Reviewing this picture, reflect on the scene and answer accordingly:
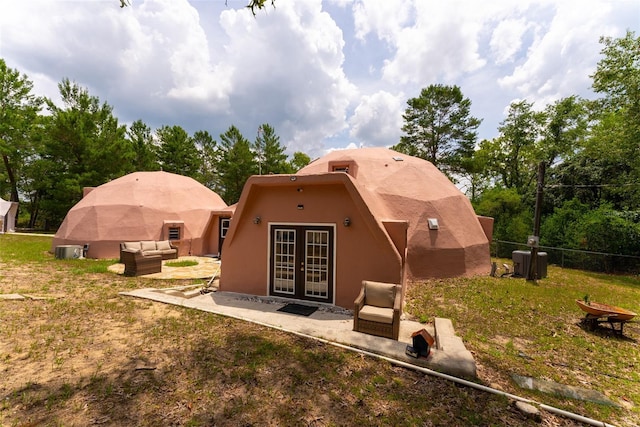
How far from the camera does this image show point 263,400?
11.9 feet

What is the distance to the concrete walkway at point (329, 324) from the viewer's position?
464cm

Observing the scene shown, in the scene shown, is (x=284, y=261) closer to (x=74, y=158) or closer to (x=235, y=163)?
(x=235, y=163)

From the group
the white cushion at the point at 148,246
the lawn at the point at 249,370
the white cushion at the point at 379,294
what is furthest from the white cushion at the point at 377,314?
the white cushion at the point at 148,246

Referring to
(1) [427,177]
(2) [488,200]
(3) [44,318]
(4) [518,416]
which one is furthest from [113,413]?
(2) [488,200]

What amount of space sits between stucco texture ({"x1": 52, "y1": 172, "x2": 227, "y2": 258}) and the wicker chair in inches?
529

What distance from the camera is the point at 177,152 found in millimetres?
32500

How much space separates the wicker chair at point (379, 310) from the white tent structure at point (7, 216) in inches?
1325

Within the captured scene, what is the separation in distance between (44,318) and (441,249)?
41.1 ft

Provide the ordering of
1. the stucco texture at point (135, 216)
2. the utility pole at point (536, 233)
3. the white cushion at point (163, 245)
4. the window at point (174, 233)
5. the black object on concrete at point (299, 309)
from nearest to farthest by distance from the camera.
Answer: the black object on concrete at point (299, 309)
the utility pole at point (536, 233)
the white cushion at point (163, 245)
the stucco texture at point (135, 216)
the window at point (174, 233)

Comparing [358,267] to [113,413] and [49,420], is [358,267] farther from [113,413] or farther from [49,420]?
[49,420]

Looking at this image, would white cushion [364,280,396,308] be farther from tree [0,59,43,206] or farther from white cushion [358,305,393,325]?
tree [0,59,43,206]

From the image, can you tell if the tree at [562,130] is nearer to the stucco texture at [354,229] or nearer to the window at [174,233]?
the stucco texture at [354,229]

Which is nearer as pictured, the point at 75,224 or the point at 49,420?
the point at 49,420

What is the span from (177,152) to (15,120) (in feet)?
47.1
